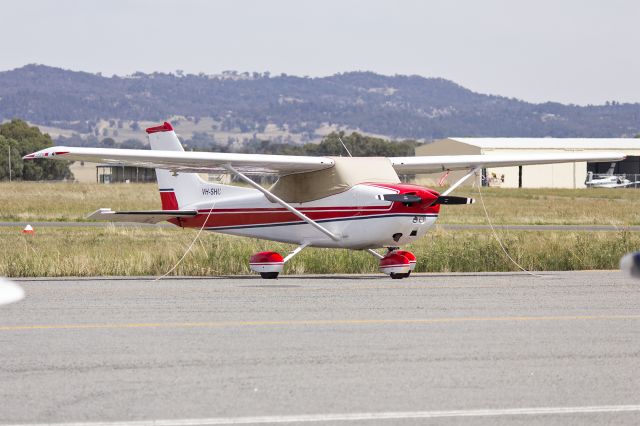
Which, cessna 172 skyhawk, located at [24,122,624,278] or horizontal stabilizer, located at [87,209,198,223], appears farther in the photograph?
horizontal stabilizer, located at [87,209,198,223]

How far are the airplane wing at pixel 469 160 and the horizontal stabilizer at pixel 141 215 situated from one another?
3.87 meters

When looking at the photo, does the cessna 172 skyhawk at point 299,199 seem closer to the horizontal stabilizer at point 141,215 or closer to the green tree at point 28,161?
the horizontal stabilizer at point 141,215

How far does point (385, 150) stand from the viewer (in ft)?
511

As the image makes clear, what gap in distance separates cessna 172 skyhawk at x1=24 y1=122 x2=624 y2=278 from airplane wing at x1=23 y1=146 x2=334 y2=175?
2cm

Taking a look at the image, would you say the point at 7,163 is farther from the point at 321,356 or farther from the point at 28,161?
the point at 321,356

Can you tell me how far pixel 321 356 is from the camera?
931cm

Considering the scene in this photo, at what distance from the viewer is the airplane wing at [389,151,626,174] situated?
20484 millimetres

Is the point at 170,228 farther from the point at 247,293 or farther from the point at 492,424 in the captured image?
the point at 492,424

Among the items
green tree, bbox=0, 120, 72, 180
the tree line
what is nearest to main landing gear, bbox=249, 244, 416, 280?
the tree line

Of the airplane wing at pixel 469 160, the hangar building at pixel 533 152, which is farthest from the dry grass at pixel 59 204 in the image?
the hangar building at pixel 533 152

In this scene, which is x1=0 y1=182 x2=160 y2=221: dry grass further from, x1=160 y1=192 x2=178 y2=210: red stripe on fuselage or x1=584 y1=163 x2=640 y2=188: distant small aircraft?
x1=584 y1=163 x2=640 y2=188: distant small aircraft

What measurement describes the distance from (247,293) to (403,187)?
3851 millimetres

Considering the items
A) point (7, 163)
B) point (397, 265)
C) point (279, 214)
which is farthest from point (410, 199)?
point (7, 163)

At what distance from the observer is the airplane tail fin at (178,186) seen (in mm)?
20125
